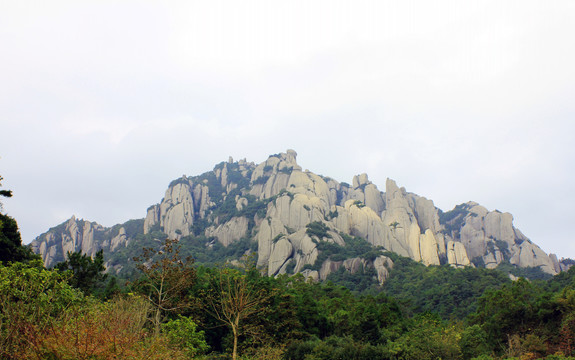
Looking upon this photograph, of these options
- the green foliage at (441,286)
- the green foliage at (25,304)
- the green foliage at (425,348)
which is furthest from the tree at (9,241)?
the green foliage at (441,286)

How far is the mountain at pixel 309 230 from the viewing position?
93.9 metres

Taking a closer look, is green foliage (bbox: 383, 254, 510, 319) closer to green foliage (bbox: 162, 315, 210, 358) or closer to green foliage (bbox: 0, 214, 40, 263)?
green foliage (bbox: 162, 315, 210, 358)

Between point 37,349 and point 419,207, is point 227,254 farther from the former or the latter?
point 37,349

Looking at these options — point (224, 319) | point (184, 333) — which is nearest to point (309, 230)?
point (224, 319)

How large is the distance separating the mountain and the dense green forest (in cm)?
3159

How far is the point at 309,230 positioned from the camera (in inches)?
3836

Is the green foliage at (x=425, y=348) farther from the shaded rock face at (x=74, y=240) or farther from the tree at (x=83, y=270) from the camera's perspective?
the shaded rock face at (x=74, y=240)

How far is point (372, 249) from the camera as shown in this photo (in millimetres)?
97312

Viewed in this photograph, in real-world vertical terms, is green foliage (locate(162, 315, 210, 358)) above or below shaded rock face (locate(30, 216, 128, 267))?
below

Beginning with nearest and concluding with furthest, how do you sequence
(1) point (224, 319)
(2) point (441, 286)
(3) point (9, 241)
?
(3) point (9, 241) < (1) point (224, 319) < (2) point (441, 286)

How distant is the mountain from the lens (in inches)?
3696

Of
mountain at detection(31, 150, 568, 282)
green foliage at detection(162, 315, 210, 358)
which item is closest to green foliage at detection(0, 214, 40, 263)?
green foliage at detection(162, 315, 210, 358)

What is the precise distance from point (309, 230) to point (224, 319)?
6661 cm

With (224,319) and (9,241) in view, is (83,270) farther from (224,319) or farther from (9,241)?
(224,319)
